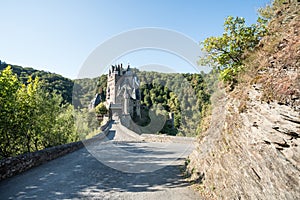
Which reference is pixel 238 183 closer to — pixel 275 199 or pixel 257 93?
pixel 275 199

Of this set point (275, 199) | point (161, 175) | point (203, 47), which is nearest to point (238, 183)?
point (275, 199)

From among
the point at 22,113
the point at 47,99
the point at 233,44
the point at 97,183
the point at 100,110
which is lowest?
the point at 97,183

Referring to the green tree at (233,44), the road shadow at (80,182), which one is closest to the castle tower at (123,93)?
the road shadow at (80,182)

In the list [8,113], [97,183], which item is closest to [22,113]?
[8,113]

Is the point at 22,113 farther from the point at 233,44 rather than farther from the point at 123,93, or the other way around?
the point at 123,93

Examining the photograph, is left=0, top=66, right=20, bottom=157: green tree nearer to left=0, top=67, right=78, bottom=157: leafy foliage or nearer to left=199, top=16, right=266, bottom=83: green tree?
left=0, top=67, right=78, bottom=157: leafy foliage

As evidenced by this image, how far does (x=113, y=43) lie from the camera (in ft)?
40.1

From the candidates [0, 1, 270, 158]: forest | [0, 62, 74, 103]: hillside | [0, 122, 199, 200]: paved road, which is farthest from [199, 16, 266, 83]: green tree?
[0, 62, 74, 103]: hillside

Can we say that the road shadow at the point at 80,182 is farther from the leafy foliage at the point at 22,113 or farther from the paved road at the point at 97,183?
the leafy foliage at the point at 22,113

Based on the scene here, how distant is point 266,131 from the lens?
313 cm

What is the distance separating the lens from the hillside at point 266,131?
2.62 meters

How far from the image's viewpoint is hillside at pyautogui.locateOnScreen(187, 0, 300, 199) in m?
2.62

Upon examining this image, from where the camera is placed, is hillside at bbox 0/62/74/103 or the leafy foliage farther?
hillside at bbox 0/62/74/103

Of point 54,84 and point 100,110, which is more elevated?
point 54,84
